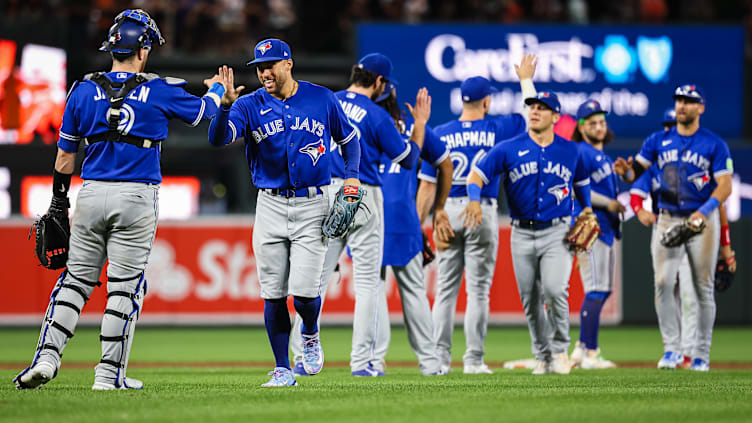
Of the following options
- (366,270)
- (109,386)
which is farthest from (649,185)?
(109,386)

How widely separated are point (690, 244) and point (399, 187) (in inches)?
104

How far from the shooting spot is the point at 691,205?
865 centimetres

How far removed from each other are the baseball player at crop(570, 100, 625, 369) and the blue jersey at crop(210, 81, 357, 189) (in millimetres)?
3368

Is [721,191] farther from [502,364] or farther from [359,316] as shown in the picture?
[359,316]

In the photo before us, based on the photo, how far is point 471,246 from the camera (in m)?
8.10

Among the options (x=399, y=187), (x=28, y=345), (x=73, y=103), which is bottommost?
(x=28, y=345)

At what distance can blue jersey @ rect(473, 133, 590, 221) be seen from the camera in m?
7.71

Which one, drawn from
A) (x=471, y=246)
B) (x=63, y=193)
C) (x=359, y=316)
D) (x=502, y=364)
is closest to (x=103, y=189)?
(x=63, y=193)

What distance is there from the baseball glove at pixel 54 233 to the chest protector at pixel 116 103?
453 mm

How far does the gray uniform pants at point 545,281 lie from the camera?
7.66 meters

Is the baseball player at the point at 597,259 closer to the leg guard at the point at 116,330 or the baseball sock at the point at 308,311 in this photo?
the baseball sock at the point at 308,311

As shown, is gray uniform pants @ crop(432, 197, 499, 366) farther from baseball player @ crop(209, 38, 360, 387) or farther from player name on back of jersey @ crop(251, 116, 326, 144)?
player name on back of jersey @ crop(251, 116, 326, 144)

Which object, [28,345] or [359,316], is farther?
[28,345]

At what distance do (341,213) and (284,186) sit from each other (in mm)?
386
